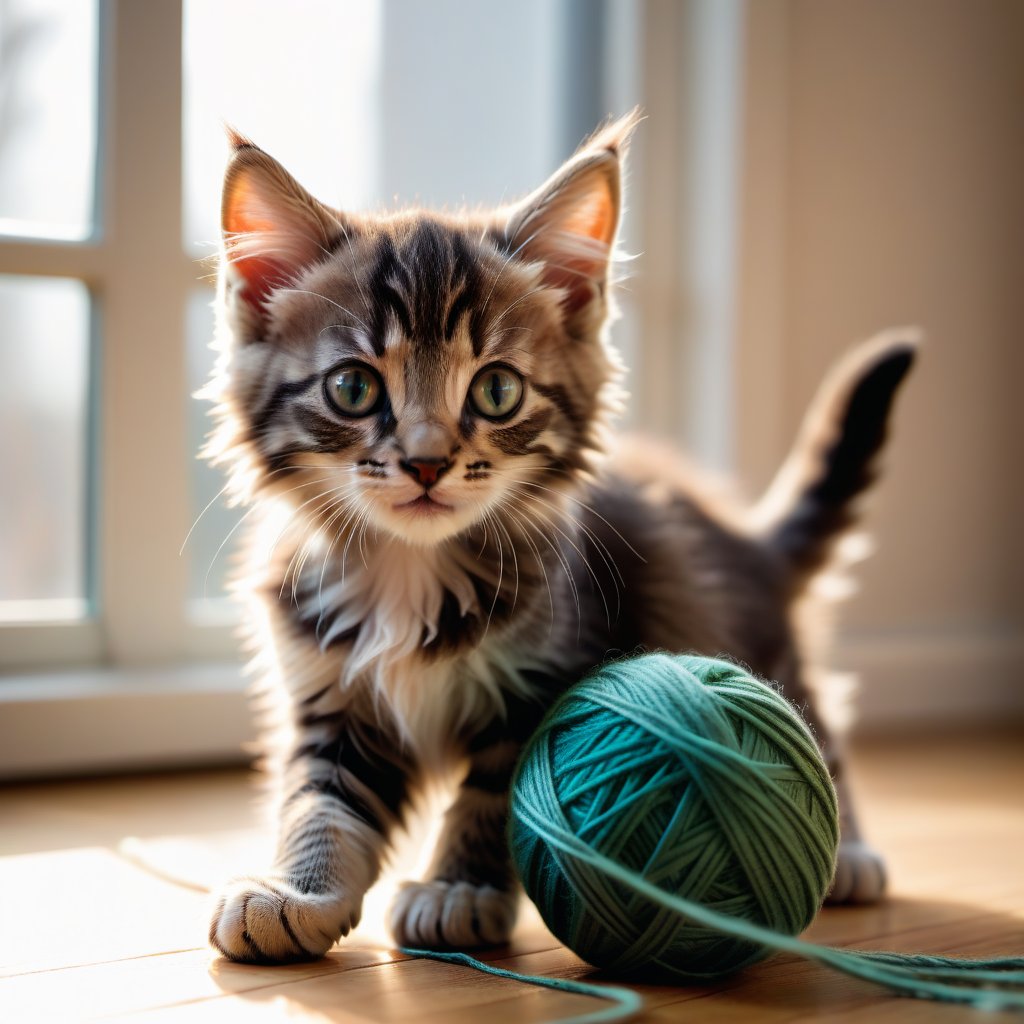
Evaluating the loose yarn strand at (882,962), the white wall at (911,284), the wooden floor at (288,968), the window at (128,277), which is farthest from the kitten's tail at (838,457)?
Answer: the window at (128,277)

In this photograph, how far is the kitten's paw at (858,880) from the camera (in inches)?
50.5

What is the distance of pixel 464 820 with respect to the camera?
1.19m

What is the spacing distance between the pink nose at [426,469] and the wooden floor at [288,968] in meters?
0.43

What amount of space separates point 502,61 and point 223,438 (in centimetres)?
134

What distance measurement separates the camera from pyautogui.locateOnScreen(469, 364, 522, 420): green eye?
3.75 feet

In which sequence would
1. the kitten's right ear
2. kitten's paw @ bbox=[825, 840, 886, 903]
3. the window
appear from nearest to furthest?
the kitten's right ear
kitten's paw @ bbox=[825, 840, 886, 903]
the window

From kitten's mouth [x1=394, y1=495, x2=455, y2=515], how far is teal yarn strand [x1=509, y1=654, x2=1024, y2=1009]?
0.22m

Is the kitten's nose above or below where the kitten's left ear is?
below

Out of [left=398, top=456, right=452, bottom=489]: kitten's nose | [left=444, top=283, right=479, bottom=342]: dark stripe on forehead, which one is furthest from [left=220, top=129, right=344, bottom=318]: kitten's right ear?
[left=398, top=456, right=452, bottom=489]: kitten's nose

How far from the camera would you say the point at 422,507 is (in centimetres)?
109

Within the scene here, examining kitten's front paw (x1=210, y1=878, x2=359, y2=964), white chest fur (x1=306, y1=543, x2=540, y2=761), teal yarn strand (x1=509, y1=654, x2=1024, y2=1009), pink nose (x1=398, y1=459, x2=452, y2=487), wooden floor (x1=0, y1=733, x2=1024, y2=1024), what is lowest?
wooden floor (x1=0, y1=733, x2=1024, y2=1024)

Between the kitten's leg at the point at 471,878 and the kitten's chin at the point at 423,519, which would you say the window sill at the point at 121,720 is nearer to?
the kitten's leg at the point at 471,878

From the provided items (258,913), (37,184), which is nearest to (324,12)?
(37,184)

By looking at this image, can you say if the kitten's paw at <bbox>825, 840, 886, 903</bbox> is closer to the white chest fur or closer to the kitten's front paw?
the white chest fur
